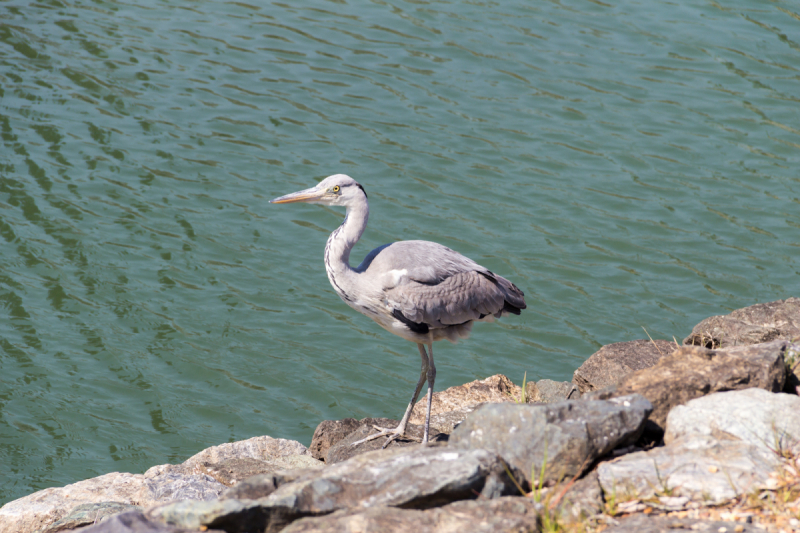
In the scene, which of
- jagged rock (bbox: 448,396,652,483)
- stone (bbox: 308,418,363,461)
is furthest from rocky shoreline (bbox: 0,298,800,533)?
stone (bbox: 308,418,363,461)

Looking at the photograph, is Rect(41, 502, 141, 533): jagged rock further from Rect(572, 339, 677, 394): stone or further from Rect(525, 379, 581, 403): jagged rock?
Rect(572, 339, 677, 394): stone

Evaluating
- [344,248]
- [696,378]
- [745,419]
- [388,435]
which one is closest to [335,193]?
[344,248]

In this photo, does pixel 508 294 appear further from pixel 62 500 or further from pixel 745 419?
pixel 62 500

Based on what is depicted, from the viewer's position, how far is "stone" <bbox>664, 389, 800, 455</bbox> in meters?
4.62

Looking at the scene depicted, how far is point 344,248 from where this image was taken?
6781 millimetres

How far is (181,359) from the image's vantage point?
9500 mm

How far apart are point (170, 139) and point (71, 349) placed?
4700mm

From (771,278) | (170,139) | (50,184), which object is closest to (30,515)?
(50,184)

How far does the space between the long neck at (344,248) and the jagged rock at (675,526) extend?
335 cm

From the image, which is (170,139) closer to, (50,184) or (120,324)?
(50,184)

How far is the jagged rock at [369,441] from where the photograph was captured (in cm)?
692

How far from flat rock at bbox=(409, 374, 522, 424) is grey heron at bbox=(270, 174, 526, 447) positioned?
898mm

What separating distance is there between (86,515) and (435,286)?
10.8 feet

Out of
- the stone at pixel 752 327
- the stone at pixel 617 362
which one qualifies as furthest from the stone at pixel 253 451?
the stone at pixel 752 327
